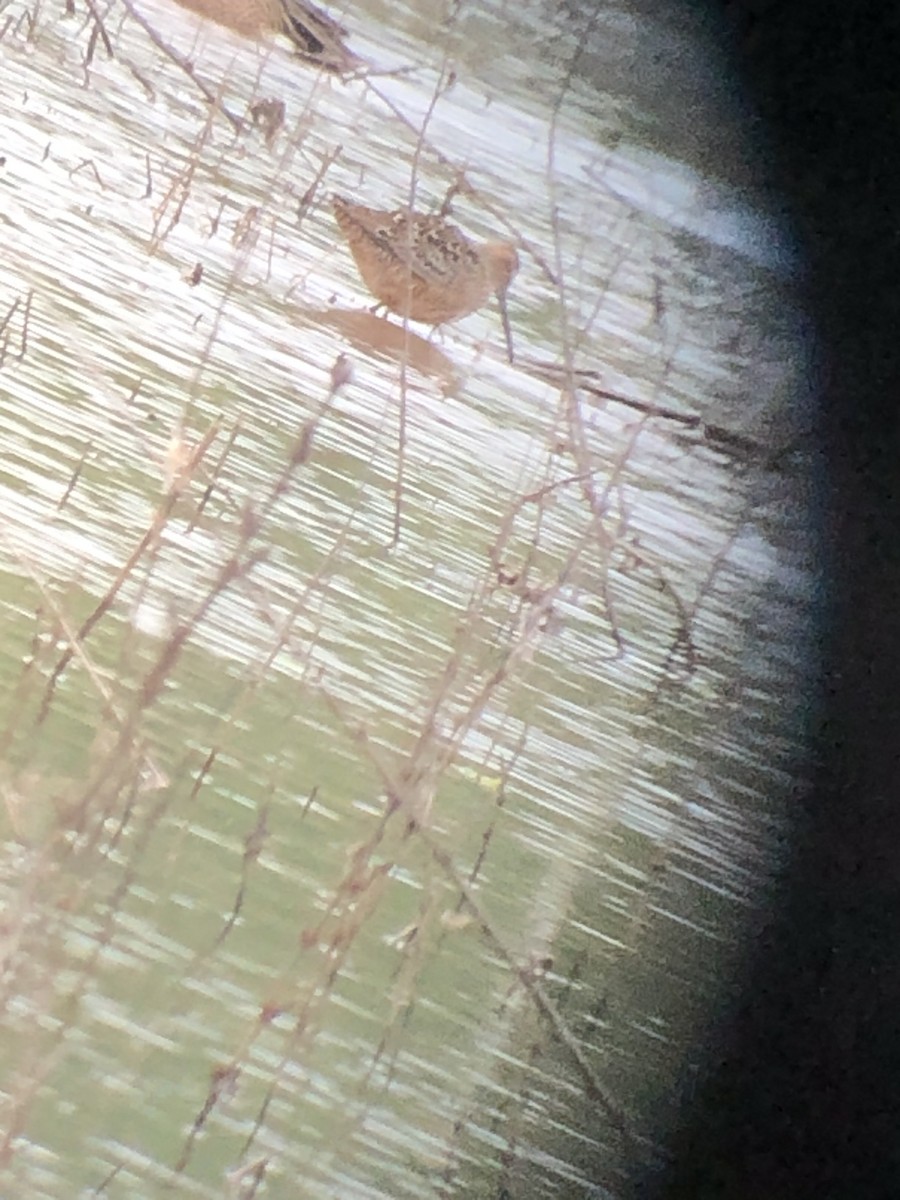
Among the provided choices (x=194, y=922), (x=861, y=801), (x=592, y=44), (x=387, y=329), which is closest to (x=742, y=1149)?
(x=861, y=801)

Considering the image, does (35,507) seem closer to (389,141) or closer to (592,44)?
(389,141)

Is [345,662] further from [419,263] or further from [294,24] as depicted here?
[294,24]

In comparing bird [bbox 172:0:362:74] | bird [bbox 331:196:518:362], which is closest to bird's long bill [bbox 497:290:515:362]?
bird [bbox 331:196:518:362]

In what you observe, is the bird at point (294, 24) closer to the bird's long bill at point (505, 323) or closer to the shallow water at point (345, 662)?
the shallow water at point (345, 662)

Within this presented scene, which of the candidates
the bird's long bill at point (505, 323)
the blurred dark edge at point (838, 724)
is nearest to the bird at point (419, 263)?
the bird's long bill at point (505, 323)

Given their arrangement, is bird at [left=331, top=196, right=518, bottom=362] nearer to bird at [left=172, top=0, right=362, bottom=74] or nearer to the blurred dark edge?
bird at [left=172, top=0, right=362, bottom=74]

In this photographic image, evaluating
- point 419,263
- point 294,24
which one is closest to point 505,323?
point 419,263
